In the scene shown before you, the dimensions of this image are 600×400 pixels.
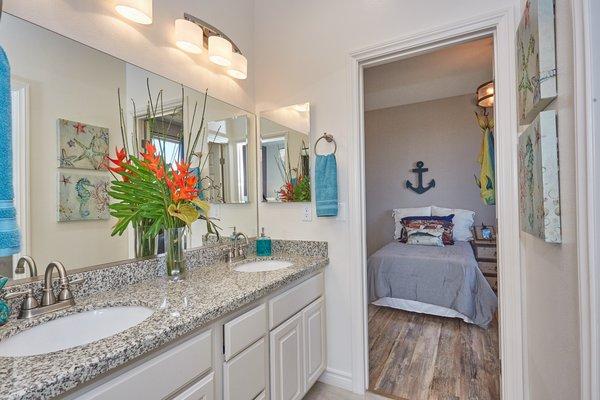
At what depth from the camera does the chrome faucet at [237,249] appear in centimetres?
192

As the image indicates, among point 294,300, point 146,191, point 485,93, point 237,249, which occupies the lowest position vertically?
point 294,300

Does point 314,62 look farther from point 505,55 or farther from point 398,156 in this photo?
point 398,156

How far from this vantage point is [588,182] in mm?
718

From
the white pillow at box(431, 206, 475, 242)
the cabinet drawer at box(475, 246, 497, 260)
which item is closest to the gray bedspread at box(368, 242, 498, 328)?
the cabinet drawer at box(475, 246, 497, 260)

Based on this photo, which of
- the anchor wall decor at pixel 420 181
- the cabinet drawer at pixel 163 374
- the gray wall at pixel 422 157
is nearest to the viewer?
the cabinet drawer at pixel 163 374

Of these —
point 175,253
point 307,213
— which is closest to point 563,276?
point 307,213

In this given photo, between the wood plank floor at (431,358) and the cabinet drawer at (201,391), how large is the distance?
1324 mm

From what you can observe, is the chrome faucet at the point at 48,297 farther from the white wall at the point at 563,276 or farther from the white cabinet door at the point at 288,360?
the white wall at the point at 563,276

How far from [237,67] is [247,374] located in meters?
1.80

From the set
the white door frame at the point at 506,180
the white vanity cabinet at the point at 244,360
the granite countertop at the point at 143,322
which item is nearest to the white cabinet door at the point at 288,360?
the white vanity cabinet at the point at 244,360

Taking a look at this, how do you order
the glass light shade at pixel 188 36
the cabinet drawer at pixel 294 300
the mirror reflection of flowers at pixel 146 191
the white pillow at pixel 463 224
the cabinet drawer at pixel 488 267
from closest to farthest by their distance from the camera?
1. the mirror reflection of flowers at pixel 146 191
2. the cabinet drawer at pixel 294 300
3. the glass light shade at pixel 188 36
4. the cabinet drawer at pixel 488 267
5. the white pillow at pixel 463 224

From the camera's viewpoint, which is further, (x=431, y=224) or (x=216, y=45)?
(x=431, y=224)

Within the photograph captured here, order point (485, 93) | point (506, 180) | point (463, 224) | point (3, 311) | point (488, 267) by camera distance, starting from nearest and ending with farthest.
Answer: point (3, 311) < point (506, 180) < point (485, 93) < point (488, 267) < point (463, 224)

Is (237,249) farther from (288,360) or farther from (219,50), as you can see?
(219,50)
